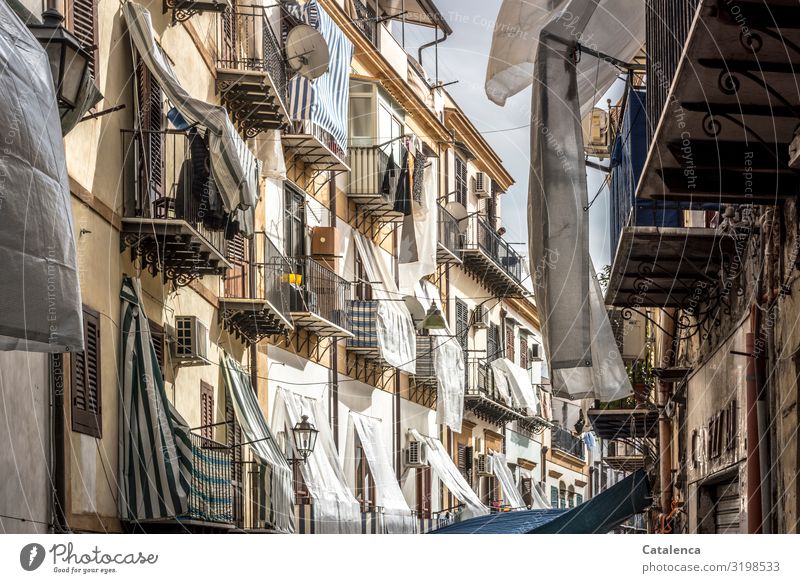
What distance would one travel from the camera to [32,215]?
7922mm

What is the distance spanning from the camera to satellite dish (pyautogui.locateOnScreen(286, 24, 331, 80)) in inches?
626

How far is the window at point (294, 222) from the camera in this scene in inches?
645

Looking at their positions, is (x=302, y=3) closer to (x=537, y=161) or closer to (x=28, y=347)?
(x=537, y=161)

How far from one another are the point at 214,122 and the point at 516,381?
32.0 ft

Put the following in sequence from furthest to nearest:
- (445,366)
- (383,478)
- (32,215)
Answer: (445,366), (383,478), (32,215)

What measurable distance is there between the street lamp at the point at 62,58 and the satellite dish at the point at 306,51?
22.0 feet

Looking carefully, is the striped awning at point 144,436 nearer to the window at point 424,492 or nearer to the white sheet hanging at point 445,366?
the white sheet hanging at point 445,366

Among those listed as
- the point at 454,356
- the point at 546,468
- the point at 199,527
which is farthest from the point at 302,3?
the point at 546,468

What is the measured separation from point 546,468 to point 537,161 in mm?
15683

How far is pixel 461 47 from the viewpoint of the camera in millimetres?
13906

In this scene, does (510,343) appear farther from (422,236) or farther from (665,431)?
(665,431)

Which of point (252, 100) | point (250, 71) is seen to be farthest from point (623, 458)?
point (250, 71)

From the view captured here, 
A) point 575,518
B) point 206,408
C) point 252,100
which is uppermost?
point 252,100

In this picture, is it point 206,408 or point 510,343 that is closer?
point 206,408
